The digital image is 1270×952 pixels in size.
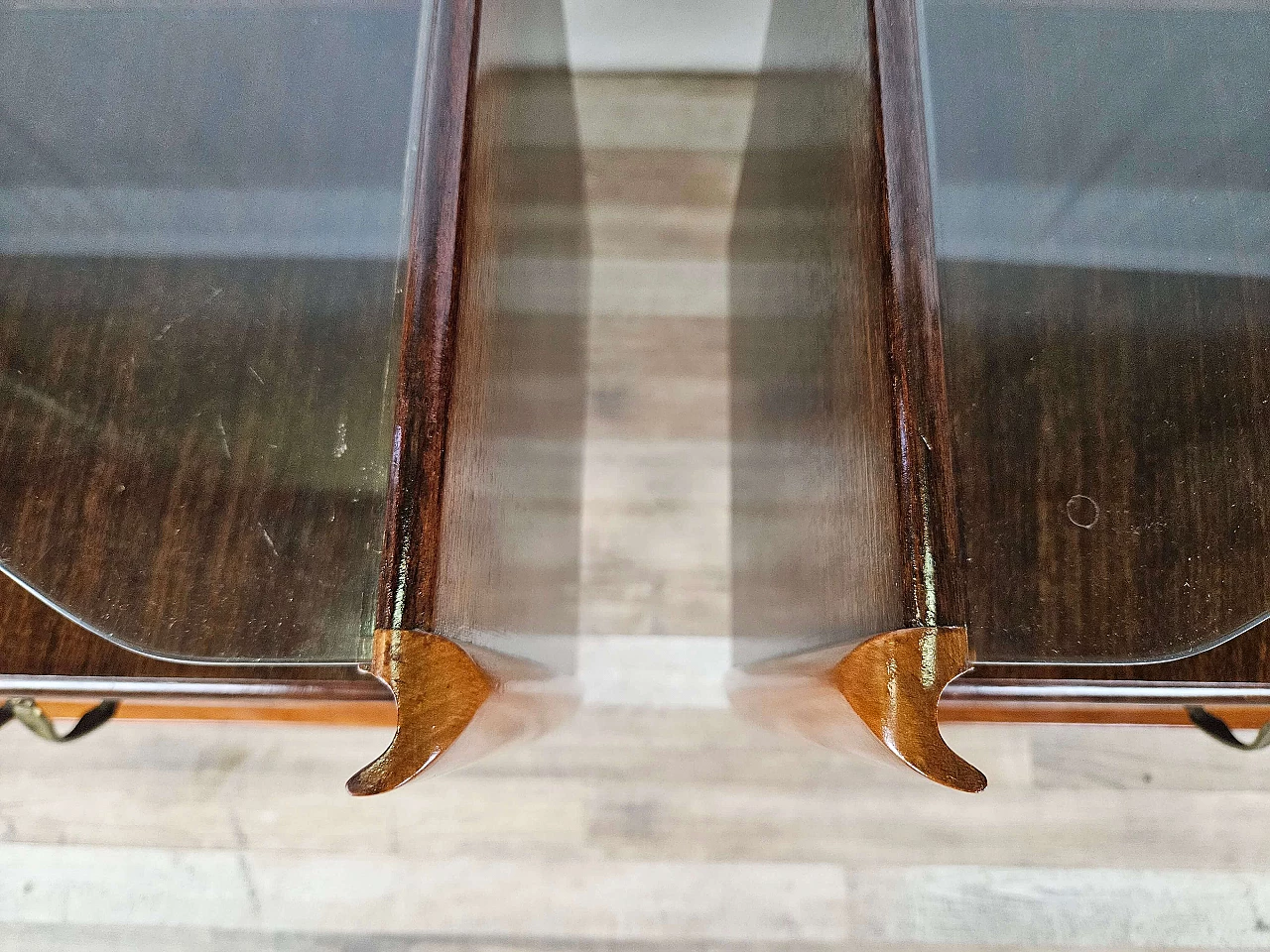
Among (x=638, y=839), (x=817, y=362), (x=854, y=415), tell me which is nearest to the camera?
(x=854, y=415)

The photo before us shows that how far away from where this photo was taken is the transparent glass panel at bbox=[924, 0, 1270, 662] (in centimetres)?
56

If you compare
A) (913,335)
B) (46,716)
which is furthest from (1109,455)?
(46,716)

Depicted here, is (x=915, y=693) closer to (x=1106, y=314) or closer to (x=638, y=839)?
(x=1106, y=314)

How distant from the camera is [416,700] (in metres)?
0.42

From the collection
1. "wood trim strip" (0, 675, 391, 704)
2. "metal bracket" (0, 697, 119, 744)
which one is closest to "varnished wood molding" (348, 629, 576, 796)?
"wood trim strip" (0, 675, 391, 704)

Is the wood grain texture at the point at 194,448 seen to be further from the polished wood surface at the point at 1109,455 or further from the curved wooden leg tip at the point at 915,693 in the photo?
the polished wood surface at the point at 1109,455

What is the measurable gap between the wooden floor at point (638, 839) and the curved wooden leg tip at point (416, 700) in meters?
0.66

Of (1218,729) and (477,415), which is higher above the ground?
(477,415)

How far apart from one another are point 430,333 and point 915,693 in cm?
32

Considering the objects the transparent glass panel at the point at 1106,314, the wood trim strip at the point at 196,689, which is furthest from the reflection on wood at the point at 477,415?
the transparent glass panel at the point at 1106,314

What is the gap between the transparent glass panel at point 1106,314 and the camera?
21.9 inches

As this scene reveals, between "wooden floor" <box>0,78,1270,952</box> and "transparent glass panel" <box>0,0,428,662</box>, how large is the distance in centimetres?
56

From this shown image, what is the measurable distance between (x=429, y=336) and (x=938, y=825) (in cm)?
90

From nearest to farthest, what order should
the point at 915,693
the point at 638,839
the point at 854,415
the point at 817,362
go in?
1. the point at 915,693
2. the point at 854,415
3. the point at 817,362
4. the point at 638,839
